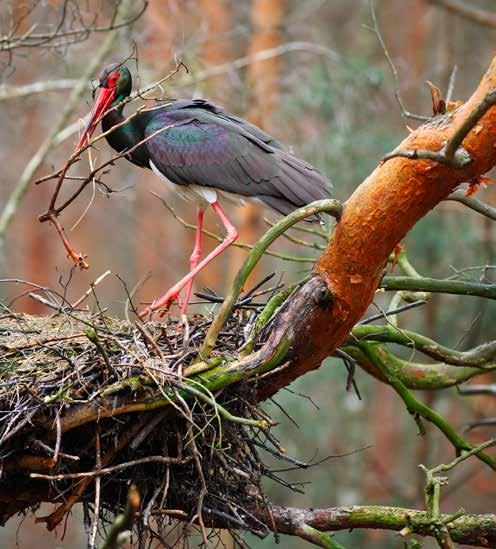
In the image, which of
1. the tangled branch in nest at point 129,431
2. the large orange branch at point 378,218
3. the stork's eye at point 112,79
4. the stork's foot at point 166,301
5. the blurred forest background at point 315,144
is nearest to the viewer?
the large orange branch at point 378,218

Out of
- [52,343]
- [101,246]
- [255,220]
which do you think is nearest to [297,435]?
[255,220]

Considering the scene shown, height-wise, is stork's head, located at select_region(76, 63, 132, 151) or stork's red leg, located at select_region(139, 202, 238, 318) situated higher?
stork's head, located at select_region(76, 63, 132, 151)

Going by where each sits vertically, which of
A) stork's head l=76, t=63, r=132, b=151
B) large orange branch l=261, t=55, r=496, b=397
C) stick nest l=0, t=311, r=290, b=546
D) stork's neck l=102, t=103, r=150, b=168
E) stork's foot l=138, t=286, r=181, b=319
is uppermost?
stork's head l=76, t=63, r=132, b=151

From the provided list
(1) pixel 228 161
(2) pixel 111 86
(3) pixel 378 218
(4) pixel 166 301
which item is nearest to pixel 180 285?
(4) pixel 166 301

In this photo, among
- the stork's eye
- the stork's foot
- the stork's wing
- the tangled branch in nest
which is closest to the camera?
the tangled branch in nest

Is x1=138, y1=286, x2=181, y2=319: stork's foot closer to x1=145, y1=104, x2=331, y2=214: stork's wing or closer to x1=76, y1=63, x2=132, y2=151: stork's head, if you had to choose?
x1=145, y1=104, x2=331, y2=214: stork's wing

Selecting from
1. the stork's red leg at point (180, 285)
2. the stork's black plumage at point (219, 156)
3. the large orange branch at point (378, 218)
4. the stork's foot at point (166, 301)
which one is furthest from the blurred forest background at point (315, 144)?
the large orange branch at point (378, 218)

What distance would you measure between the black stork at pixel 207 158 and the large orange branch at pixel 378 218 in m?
1.65

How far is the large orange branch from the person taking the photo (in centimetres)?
337

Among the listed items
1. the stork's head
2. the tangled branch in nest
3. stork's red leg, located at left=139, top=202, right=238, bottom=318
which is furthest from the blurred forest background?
the tangled branch in nest

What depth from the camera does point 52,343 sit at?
430cm

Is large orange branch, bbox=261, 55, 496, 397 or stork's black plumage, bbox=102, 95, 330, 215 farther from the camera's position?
stork's black plumage, bbox=102, 95, 330, 215

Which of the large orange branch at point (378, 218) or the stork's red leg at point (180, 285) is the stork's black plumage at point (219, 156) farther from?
the large orange branch at point (378, 218)

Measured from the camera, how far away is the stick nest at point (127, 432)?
385 centimetres
